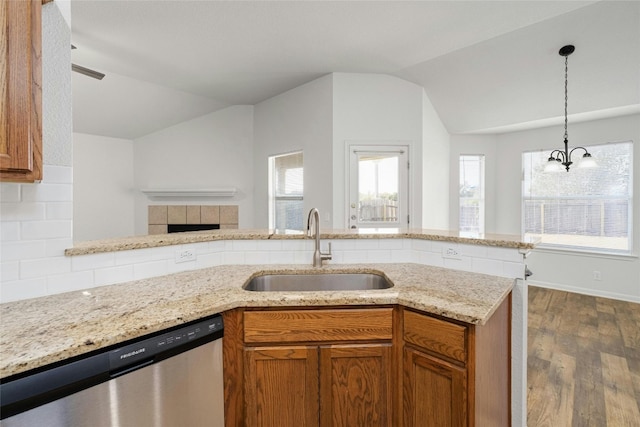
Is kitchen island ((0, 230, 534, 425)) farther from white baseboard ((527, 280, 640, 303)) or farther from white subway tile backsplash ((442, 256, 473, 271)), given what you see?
white baseboard ((527, 280, 640, 303))

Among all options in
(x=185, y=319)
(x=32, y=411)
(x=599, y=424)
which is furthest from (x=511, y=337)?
(x=32, y=411)

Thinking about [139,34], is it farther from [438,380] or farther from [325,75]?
[438,380]

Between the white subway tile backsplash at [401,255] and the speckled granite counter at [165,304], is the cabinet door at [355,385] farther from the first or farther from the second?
the white subway tile backsplash at [401,255]

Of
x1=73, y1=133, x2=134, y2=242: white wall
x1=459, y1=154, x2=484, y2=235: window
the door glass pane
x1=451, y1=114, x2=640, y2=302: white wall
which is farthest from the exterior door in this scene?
x1=73, y1=133, x2=134, y2=242: white wall

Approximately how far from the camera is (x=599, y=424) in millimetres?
1828

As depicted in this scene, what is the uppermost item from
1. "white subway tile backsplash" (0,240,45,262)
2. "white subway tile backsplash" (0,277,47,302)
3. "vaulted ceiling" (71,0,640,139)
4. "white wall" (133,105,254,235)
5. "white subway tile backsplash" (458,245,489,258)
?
"vaulted ceiling" (71,0,640,139)

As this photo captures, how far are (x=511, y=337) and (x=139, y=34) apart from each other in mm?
3678

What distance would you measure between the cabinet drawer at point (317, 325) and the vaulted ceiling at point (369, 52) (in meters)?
2.41

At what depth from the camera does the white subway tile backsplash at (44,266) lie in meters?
1.20

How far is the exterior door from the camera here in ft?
12.9

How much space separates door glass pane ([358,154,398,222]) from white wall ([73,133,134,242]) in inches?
151

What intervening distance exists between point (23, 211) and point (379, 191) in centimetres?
339

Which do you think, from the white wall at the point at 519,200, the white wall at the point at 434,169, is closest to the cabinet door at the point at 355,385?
the white wall at the point at 434,169

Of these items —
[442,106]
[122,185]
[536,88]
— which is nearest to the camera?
[536,88]
